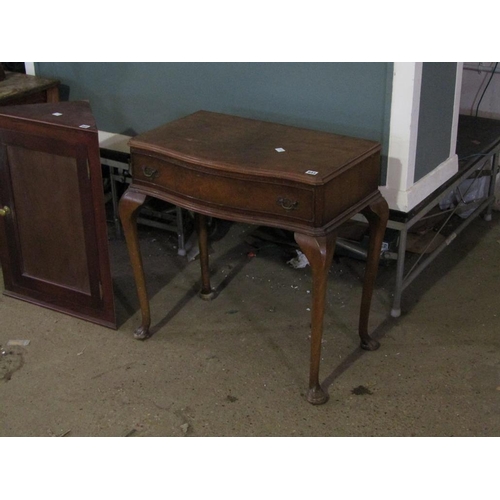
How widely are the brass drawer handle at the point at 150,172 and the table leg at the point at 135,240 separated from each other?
91 millimetres

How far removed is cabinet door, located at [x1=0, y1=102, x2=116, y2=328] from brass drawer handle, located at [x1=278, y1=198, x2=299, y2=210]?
776 mm

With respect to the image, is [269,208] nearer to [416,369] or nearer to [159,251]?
[416,369]

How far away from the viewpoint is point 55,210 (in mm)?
3016

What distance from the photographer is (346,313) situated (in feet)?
10.5

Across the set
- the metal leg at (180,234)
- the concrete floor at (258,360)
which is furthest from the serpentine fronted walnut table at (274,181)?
the metal leg at (180,234)

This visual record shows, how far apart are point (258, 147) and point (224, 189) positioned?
0.23 metres

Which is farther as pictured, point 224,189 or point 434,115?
point 434,115

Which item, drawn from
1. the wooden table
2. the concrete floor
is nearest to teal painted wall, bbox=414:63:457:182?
the concrete floor

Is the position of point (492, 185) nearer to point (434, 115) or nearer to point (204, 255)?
point (434, 115)

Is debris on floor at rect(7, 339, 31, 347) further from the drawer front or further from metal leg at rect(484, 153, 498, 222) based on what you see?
metal leg at rect(484, 153, 498, 222)

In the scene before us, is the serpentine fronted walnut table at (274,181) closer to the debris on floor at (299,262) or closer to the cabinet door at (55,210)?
the cabinet door at (55,210)

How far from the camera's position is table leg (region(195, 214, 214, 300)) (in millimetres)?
3205

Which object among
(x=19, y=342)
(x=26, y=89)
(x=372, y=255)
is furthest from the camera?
(x=26, y=89)

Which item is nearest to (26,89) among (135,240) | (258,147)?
(135,240)
